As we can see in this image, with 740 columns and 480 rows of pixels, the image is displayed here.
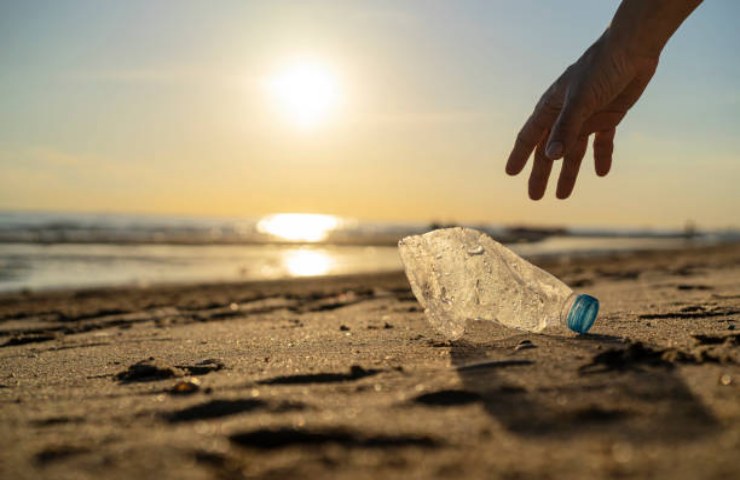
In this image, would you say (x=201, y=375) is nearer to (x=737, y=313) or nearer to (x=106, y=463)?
(x=106, y=463)

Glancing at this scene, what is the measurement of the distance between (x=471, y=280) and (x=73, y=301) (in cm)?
611

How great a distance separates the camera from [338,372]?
2.03m

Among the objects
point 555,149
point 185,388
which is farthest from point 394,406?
point 555,149

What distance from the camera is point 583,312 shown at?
8.12ft

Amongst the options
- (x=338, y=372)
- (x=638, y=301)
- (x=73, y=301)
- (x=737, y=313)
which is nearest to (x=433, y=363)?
(x=338, y=372)

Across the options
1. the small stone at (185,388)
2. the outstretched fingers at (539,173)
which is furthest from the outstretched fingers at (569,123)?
the small stone at (185,388)

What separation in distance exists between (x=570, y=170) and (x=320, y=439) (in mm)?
1828

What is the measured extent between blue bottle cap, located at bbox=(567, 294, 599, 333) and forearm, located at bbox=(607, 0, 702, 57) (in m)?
1.02

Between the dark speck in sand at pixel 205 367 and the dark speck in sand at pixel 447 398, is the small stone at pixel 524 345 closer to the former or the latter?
the dark speck in sand at pixel 447 398

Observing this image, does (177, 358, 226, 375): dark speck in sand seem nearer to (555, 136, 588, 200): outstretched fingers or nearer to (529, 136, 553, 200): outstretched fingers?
(529, 136, 553, 200): outstretched fingers

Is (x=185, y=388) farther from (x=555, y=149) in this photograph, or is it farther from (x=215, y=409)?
(x=555, y=149)

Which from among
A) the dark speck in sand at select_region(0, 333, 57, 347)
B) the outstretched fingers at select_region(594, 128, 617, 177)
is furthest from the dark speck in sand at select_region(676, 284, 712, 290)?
the dark speck in sand at select_region(0, 333, 57, 347)

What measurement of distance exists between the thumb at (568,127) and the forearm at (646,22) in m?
0.25

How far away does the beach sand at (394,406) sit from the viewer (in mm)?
1206
